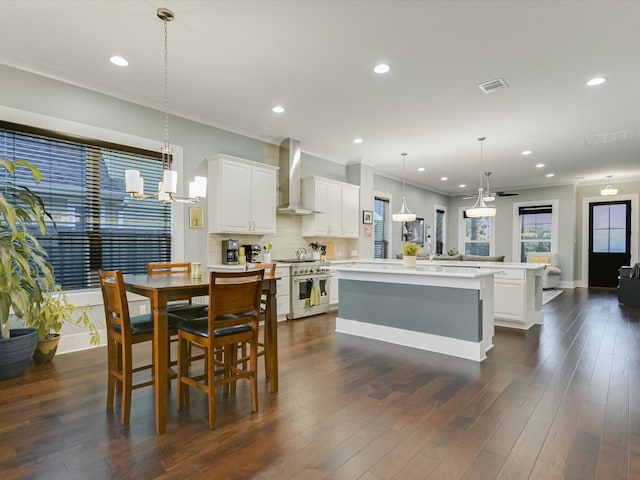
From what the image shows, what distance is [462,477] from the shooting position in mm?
1748

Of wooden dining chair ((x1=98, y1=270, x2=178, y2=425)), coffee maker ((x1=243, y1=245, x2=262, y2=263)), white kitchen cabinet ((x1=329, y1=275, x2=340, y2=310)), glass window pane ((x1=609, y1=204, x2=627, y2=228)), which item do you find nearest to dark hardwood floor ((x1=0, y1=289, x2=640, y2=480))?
wooden dining chair ((x1=98, y1=270, x2=178, y2=425))

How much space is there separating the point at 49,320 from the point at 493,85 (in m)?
5.05

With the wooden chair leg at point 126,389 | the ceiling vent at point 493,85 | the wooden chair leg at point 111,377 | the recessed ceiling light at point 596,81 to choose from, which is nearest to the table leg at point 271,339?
the wooden chair leg at point 126,389

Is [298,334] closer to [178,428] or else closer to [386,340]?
[386,340]

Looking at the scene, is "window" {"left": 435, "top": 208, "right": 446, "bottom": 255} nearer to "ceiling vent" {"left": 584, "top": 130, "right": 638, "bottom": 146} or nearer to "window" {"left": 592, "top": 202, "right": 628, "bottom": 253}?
"window" {"left": 592, "top": 202, "right": 628, "bottom": 253}

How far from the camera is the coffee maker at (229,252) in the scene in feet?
16.7

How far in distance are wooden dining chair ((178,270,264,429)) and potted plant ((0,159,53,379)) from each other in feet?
4.95

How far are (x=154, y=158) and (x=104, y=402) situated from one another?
2.97 metres

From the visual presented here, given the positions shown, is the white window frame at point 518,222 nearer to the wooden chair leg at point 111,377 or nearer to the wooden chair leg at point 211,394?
the wooden chair leg at point 211,394

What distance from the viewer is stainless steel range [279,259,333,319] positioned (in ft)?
17.8

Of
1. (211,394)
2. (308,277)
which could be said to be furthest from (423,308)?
(211,394)

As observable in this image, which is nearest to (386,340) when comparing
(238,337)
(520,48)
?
(238,337)

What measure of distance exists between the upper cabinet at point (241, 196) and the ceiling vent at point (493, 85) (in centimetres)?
306

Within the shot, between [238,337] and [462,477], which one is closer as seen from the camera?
[462,477]
